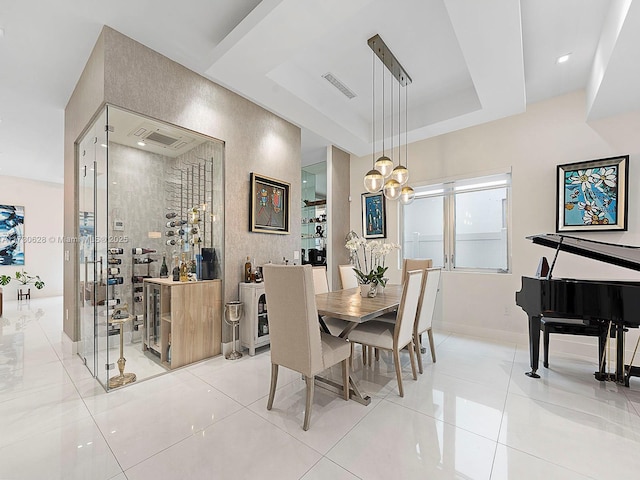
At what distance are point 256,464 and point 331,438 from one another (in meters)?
0.49

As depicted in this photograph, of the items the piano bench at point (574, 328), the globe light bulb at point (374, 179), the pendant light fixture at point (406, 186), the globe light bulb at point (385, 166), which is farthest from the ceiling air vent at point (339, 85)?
the piano bench at point (574, 328)

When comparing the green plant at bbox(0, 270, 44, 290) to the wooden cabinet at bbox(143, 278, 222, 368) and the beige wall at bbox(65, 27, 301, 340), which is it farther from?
the wooden cabinet at bbox(143, 278, 222, 368)

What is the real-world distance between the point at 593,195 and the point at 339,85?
10.9ft

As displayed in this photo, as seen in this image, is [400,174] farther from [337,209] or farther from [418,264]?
[337,209]

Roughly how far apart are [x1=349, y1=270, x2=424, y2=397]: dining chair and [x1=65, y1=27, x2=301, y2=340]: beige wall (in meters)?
1.72

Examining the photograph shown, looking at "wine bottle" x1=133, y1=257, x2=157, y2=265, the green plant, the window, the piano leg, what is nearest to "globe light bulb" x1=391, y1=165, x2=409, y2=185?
the window

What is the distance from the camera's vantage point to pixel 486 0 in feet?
6.64

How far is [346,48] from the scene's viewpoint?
9.89 ft

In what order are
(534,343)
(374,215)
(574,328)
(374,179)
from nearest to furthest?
(574,328) < (534,343) < (374,179) < (374,215)

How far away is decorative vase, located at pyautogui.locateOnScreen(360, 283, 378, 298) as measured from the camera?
119 inches

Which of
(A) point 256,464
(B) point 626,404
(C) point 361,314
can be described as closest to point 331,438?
(A) point 256,464

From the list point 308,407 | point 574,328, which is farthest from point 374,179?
point 574,328

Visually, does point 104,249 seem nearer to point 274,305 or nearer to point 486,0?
point 274,305

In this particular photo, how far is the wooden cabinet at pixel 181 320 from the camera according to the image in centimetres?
296
